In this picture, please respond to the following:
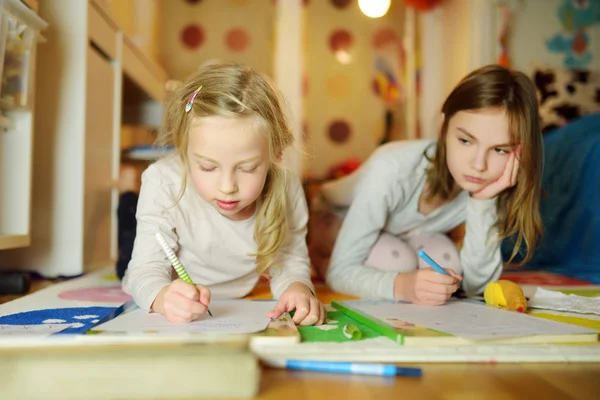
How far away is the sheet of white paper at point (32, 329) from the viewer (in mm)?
762

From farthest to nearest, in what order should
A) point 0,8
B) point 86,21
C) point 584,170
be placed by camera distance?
point 584,170 < point 86,21 < point 0,8

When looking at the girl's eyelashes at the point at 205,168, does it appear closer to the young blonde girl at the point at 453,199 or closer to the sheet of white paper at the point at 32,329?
the sheet of white paper at the point at 32,329

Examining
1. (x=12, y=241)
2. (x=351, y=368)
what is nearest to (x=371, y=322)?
(x=351, y=368)

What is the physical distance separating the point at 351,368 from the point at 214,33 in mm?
2877

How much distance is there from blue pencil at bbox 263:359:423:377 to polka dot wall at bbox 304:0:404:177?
2.64 m

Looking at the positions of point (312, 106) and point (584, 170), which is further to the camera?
point (312, 106)

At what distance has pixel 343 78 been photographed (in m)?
3.26

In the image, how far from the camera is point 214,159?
0.85 metres

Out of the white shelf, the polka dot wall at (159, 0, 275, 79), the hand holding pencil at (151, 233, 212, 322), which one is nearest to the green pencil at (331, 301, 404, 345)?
the hand holding pencil at (151, 233, 212, 322)

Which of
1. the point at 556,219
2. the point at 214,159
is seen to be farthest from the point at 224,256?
the point at 556,219

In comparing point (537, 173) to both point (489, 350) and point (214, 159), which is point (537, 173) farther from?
point (214, 159)

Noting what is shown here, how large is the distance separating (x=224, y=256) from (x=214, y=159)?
0.27 meters

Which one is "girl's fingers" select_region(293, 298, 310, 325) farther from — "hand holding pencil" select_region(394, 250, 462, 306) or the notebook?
"hand holding pencil" select_region(394, 250, 462, 306)

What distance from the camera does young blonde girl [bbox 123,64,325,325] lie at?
0.85m
